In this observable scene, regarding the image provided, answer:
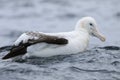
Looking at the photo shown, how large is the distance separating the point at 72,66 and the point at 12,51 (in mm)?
1511

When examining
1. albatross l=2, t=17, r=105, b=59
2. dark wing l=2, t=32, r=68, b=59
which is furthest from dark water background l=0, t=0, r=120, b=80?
dark wing l=2, t=32, r=68, b=59

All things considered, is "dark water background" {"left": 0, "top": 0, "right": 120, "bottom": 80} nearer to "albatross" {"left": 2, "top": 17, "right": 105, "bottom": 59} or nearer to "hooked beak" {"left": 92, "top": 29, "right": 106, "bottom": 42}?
"albatross" {"left": 2, "top": 17, "right": 105, "bottom": 59}

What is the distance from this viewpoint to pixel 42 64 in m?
13.0

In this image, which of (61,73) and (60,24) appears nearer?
(61,73)

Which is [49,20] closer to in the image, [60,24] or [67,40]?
[60,24]

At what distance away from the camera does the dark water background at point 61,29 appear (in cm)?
1226

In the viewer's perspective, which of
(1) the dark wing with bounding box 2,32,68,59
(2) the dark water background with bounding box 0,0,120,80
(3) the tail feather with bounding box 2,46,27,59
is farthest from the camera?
(3) the tail feather with bounding box 2,46,27,59

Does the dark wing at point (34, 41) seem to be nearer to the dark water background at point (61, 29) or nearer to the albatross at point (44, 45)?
the albatross at point (44, 45)

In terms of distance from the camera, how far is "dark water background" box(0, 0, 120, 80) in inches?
483

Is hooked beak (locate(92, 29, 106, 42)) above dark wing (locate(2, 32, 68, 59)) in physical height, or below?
above

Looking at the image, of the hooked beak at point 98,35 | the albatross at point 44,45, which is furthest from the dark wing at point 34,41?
the hooked beak at point 98,35

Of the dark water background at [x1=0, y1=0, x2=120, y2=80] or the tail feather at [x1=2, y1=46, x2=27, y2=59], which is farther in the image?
the tail feather at [x1=2, y1=46, x2=27, y2=59]

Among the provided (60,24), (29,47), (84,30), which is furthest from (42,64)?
(60,24)

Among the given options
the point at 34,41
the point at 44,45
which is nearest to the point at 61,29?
the point at 44,45
